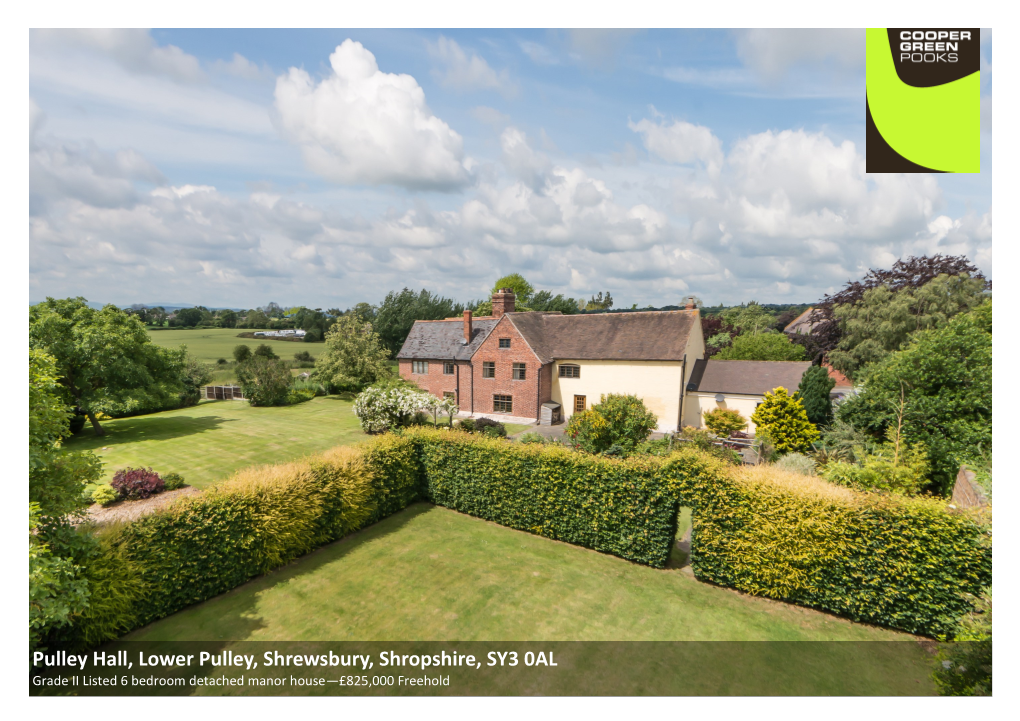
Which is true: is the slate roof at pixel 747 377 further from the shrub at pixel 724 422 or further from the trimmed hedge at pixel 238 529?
the trimmed hedge at pixel 238 529

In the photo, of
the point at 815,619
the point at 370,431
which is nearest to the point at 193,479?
the point at 370,431

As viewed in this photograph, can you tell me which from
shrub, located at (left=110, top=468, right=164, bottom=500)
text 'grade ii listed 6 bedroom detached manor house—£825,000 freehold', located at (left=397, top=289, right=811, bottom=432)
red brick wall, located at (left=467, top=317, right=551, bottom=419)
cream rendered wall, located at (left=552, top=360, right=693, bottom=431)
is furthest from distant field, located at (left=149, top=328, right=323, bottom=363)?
cream rendered wall, located at (left=552, top=360, right=693, bottom=431)

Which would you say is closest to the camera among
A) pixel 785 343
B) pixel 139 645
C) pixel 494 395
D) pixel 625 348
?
pixel 139 645

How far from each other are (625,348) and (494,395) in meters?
10.4

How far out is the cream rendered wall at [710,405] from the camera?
27.1 metres

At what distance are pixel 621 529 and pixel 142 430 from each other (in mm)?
29747

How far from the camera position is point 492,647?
8.68 metres

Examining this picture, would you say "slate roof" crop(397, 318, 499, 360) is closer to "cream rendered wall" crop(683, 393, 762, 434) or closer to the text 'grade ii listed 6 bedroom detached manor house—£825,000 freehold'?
the text 'grade ii listed 6 bedroom detached manor house—£825,000 freehold'

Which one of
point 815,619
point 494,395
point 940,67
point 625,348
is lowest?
point 815,619

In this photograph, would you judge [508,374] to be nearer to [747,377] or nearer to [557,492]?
[747,377]

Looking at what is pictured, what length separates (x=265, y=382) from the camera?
3766 cm

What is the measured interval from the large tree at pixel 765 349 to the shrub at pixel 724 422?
57.9ft

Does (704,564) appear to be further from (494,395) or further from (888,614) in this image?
(494,395)

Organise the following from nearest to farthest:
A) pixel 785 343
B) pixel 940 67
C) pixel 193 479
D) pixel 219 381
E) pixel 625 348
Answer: pixel 940 67, pixel 193 479, pixel 625 348, pixel 785 343, pixel 219 381
